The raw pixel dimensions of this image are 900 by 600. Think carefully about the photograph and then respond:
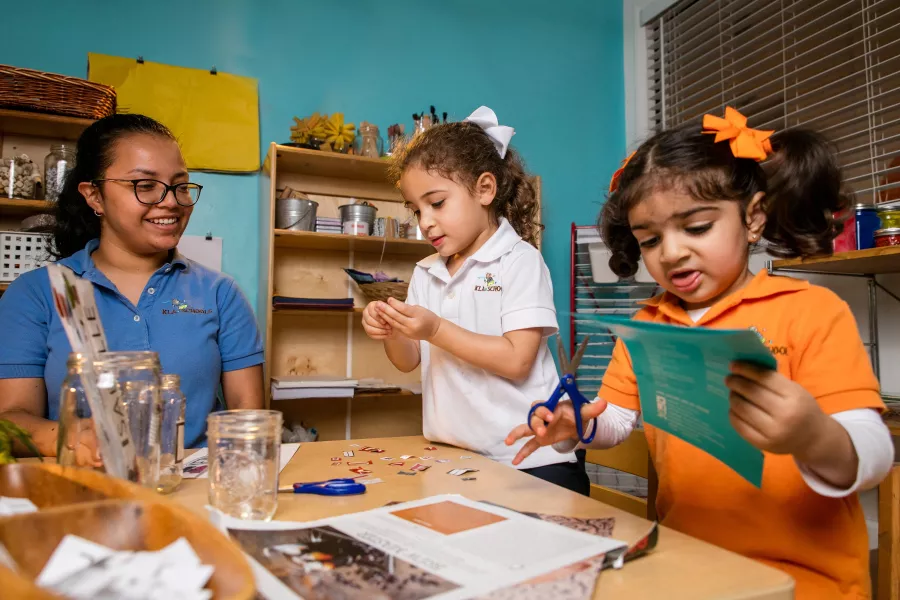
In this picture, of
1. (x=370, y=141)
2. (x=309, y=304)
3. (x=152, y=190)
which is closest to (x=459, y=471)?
(x=152, y=190)

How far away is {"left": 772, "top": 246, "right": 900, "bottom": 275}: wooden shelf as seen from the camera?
1.88 metres

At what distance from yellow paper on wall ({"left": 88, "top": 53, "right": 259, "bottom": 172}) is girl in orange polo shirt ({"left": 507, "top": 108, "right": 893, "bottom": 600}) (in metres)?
2.20

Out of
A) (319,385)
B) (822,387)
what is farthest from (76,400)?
(319,385)

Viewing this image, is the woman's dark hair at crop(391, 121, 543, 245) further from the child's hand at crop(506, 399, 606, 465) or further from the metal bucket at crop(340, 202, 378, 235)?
the metal bucket at crop(340, 202, 378, 235)

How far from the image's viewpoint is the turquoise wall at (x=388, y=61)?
9.11 feet

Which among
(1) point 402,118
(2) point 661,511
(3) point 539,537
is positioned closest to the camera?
(3) point 539,537

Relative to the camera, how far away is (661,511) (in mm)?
1132

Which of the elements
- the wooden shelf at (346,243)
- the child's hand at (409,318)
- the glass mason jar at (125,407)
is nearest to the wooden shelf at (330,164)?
the wooden shelf at (346,243)

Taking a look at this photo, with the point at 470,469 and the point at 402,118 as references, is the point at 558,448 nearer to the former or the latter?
the point at 470,469

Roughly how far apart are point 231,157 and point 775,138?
7.91 feet

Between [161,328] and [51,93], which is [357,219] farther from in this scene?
[161,328]

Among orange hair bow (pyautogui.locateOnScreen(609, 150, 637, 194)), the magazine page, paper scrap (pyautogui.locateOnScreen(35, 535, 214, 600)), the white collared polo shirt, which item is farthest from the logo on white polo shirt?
paper scrap (pyautogui.locateOnScreen(35, 535, 214, 600))

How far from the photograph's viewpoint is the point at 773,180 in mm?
1049

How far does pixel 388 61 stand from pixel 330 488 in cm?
284
